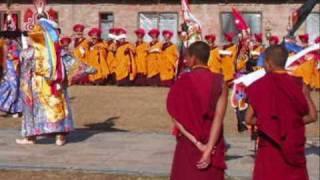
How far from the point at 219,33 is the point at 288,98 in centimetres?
2413

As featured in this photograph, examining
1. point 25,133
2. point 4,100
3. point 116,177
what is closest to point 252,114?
point 116,177

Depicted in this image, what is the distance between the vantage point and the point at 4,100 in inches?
596

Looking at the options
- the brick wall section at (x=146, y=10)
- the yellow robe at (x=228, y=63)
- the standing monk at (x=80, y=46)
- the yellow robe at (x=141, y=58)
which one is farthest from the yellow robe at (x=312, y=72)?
the standing monk at (x=80, y=46)

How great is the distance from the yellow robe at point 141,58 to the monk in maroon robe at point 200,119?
18240 mm

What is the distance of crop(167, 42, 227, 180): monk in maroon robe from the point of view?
20.6 ft

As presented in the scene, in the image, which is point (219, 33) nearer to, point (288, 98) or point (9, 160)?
point (9, 160)

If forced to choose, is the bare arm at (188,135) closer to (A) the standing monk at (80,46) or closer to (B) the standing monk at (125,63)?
(A) the standing monk at (80,46)

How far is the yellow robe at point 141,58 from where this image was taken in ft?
80.8

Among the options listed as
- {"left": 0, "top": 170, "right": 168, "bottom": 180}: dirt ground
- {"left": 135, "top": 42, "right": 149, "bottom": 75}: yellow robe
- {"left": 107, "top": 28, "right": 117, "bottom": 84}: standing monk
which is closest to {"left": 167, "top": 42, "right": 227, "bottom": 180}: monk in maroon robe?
{"left": 0, "top": 170, "right": 168, "bottom": 180}: dirt ground

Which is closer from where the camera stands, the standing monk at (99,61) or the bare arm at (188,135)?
the bare arm at (188,135)

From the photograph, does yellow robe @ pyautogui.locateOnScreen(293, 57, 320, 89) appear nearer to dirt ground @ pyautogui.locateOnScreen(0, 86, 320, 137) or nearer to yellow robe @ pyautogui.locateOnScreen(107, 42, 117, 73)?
dirt ground @ pyautogui.locateOnScreen(0, 86, 320, 137)

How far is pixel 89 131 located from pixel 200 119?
292 inches

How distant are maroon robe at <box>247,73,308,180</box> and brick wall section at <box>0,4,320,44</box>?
23.3m

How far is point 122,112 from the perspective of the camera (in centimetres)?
1656
